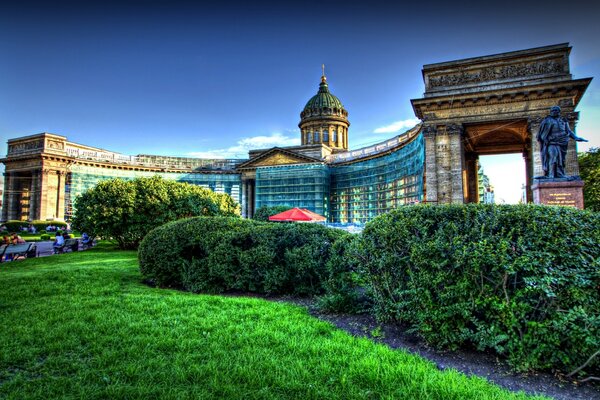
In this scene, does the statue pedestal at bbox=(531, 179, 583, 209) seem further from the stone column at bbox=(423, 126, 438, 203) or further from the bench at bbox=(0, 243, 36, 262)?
the bench at bbox=(0, 243, 36, 262)

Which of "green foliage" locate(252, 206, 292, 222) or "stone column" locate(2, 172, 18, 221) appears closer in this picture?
"green foliage" locate(252, 206, 292, 222)

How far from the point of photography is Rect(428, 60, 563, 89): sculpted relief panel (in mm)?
19062

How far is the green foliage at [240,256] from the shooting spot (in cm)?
669

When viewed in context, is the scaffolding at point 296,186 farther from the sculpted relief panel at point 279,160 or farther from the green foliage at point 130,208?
the green foliage at point 130,208

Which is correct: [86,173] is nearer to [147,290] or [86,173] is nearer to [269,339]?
[147,290]

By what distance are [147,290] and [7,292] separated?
8.56ft

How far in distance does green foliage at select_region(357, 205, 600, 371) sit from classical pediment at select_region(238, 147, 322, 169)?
4249 centimetres

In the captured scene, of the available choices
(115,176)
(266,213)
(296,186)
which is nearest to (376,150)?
(296,186)

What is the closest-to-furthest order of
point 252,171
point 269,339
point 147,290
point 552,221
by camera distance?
point 552,221 → point 269,339 → point 147,290 → point 252,171

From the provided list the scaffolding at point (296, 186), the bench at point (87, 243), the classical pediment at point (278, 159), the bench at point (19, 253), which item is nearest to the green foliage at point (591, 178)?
the scaffolding at point (296, 186)

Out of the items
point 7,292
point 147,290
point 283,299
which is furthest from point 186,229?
point 7,292

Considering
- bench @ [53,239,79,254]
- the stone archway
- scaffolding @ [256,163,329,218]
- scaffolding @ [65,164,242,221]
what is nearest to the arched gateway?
the stone archway

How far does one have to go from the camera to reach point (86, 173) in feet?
156

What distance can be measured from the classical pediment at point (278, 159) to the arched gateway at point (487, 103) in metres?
26.3
